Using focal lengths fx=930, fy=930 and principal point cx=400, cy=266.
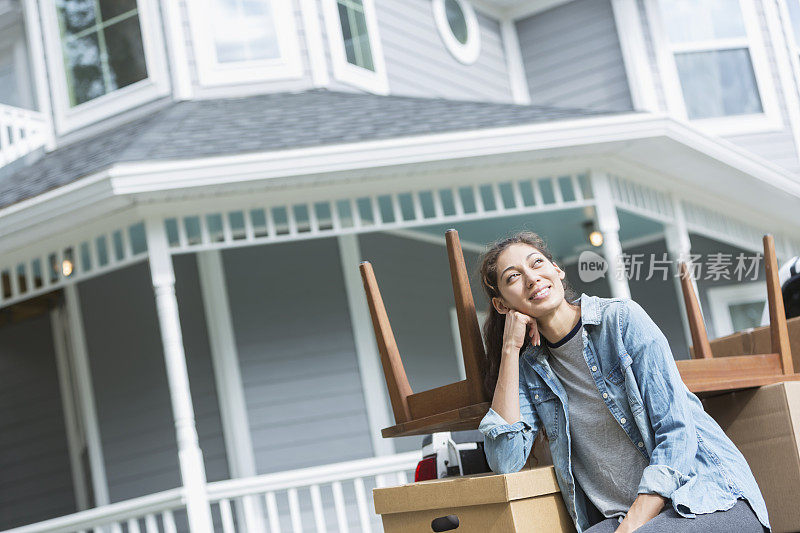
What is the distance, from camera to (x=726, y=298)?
9.28 metres

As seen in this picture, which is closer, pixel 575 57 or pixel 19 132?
pixel 19 132

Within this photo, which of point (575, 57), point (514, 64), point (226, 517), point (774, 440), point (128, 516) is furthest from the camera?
point (514, 64)

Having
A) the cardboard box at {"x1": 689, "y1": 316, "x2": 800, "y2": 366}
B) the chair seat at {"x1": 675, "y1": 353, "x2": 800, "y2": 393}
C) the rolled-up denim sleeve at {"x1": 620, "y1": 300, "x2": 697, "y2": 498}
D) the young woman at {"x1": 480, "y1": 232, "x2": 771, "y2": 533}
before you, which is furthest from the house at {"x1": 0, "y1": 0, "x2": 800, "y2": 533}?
the rolled-up denim sleeve at {"x1": 620, "y1": 300, "x2": 697, "y2": 498}

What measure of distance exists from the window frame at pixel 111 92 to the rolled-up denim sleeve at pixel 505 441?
5273mm

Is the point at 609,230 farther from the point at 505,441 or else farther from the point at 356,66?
the point at 505,441

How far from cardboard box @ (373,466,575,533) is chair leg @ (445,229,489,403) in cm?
29

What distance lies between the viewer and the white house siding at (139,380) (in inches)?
259

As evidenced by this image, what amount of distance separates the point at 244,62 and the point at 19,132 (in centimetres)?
194

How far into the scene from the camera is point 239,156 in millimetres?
5320

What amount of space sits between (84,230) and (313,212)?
1404 millimetres

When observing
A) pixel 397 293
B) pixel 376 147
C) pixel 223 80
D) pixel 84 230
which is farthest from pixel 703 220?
pixel 84 230

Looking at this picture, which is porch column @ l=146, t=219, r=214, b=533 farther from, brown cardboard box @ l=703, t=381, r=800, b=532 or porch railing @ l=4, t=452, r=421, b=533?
brown cardboard box @ l=703, t=381, r=800, b=532

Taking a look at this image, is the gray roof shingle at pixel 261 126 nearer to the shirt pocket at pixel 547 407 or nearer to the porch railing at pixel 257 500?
the porch railing at pixel 257 500

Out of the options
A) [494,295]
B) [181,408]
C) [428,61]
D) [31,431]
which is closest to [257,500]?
[181,408]
